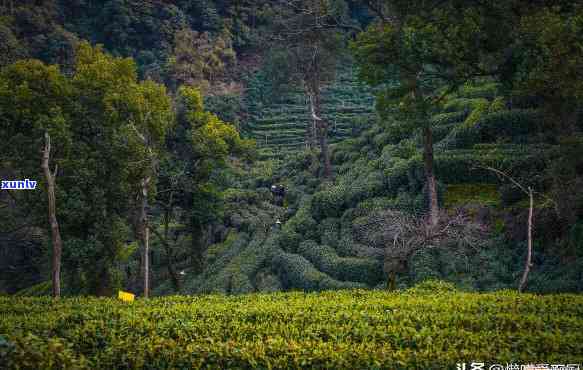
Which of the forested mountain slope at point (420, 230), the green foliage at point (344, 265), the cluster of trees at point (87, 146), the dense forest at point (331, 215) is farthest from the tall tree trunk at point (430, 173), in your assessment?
the cluster of trees at point (87, 146)

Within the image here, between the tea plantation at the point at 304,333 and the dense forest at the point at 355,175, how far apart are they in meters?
2.76

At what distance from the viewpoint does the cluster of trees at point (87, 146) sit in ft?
54.3

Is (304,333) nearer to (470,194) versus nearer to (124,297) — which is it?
(124,297)

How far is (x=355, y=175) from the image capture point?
23375 millimetres

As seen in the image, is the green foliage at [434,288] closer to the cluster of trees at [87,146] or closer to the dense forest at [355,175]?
the dense forest at [355,175]

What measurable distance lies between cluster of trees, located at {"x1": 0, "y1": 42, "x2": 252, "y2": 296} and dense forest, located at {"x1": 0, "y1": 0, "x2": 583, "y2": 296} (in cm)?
6

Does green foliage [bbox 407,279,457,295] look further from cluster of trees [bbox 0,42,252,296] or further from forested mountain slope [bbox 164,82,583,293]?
cluster of trees [bbox 0,42,252,296]

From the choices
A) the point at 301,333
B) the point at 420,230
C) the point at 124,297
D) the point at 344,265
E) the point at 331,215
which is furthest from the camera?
the point at 331,215

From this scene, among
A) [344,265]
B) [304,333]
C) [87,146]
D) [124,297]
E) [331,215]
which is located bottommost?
[344,265]

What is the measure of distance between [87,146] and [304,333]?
13.3 m

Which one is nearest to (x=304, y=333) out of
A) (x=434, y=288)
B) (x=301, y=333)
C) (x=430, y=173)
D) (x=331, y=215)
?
(x=301, y=333)

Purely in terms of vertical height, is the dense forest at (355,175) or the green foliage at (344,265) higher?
the dense forest at (355,175)

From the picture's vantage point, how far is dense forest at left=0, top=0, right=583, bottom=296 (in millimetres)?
13227

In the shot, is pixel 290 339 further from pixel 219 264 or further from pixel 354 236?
pixel 219 264
